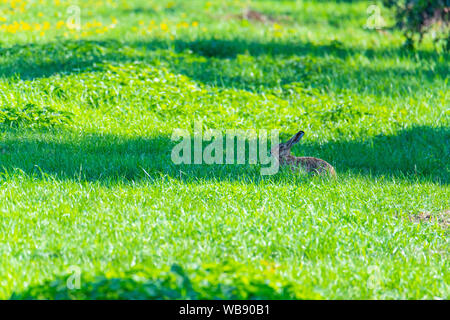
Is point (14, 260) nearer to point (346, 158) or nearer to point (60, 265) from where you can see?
point (60, 265)

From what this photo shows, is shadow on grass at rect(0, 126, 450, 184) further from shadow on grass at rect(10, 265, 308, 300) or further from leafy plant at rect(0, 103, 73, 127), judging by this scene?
shadow on grass at rect(10, 265, 308, 300)

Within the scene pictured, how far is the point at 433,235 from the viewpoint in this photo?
15.9 feet

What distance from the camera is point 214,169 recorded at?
6.17m

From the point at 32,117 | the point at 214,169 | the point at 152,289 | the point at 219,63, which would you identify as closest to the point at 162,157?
the point at 214,169

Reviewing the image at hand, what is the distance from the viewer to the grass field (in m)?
4.03

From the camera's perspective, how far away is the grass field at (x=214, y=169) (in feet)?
13.2

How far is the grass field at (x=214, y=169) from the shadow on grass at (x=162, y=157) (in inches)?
1.0

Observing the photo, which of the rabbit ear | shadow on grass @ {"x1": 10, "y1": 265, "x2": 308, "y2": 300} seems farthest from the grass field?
the rabbit ear

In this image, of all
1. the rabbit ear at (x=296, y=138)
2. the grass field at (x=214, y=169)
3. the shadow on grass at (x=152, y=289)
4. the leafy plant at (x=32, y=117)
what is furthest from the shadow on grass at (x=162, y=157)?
the shadow on grass at (x=152, y=289)

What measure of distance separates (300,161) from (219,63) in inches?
165

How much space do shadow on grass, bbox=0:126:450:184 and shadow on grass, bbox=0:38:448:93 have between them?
1974 mm

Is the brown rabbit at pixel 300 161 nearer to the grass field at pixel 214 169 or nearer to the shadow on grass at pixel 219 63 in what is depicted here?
the grass field at pixel 214 169

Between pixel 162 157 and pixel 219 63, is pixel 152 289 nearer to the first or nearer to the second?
pixel 162 157
